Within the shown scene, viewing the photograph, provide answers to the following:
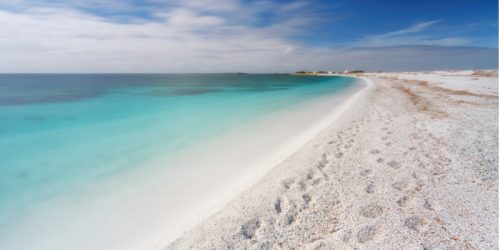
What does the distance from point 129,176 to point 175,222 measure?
8.50 feet

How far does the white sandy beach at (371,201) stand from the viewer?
3.03 metres

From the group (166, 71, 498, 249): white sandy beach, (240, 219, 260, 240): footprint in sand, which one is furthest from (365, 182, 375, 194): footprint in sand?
(240, 219, 260, 240): footprint in sand

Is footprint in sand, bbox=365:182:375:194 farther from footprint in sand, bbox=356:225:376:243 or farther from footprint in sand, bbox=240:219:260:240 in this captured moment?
footprint in sand, bbox=240:219:260:240

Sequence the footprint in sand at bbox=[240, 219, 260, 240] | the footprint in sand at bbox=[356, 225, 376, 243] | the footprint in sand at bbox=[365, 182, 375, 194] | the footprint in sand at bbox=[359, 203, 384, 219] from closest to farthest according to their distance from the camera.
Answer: the footprint in sand at bbox=[356, 225, 376, 243] → the footprint in sand at bbox=[240, 219, 260, 240] → the footprint in sand at bbox=[359, 203, 384, 219] → the footprint in sand at bbox=[365, 182, 375, 194]

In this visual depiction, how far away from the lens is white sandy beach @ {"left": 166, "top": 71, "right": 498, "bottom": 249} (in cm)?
303

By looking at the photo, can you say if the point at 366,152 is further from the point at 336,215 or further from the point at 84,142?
the point at 84,142

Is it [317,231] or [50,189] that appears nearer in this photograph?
[317,231]

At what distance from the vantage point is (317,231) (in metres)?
3.20

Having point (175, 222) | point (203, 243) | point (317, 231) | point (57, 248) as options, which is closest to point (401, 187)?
point (317, 231)

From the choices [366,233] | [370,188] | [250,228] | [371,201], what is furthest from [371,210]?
[250,228]

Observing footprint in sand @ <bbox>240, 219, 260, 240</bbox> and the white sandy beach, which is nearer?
the white sandy beach

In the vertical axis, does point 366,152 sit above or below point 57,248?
above

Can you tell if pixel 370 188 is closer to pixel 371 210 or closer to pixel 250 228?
pixel 371 210

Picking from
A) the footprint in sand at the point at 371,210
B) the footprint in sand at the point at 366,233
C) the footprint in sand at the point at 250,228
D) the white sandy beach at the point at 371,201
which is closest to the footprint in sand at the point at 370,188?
the white sandy beach at the point at 371,201
